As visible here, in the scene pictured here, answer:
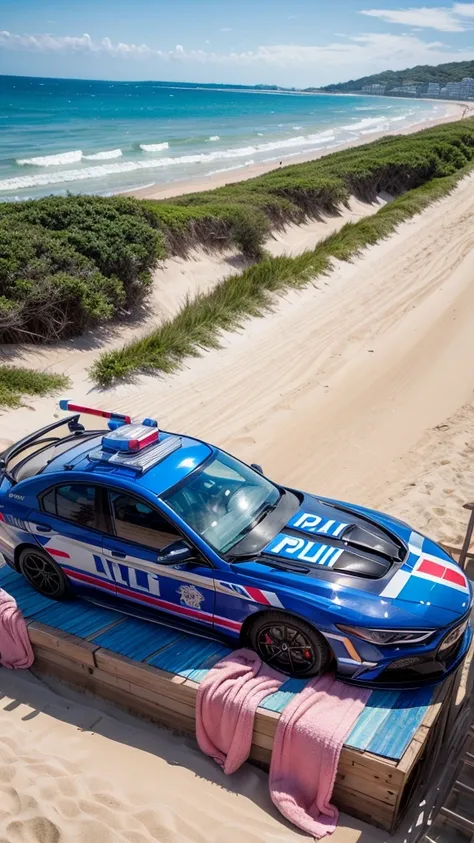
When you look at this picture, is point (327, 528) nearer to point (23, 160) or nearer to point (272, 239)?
point (272, 239)

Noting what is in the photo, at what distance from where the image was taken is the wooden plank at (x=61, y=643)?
488 centimetres

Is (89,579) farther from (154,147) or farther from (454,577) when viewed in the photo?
(154,147)

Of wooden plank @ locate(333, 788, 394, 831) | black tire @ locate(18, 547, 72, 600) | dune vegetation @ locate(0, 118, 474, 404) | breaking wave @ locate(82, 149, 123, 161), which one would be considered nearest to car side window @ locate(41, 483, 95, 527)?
black tire @ locate(18, 547, 72, 600)

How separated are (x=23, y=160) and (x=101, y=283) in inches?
1259

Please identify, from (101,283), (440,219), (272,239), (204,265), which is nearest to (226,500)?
(101,283)

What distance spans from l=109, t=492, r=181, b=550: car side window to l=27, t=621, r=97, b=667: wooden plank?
0.83 metres

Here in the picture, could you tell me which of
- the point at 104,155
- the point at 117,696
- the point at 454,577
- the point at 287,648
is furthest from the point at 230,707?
the point at 104,155

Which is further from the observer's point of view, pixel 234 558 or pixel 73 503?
pixel 73 503

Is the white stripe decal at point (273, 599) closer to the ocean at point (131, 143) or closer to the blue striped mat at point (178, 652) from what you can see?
the blue striped mat at point (178, 652)

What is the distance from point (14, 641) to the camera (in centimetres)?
522

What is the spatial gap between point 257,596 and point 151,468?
1375 mm

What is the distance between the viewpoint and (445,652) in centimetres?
444

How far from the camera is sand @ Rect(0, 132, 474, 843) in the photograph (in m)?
4.13

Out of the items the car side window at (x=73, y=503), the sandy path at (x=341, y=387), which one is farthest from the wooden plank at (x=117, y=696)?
the sandy path at (x=341, y=387)
